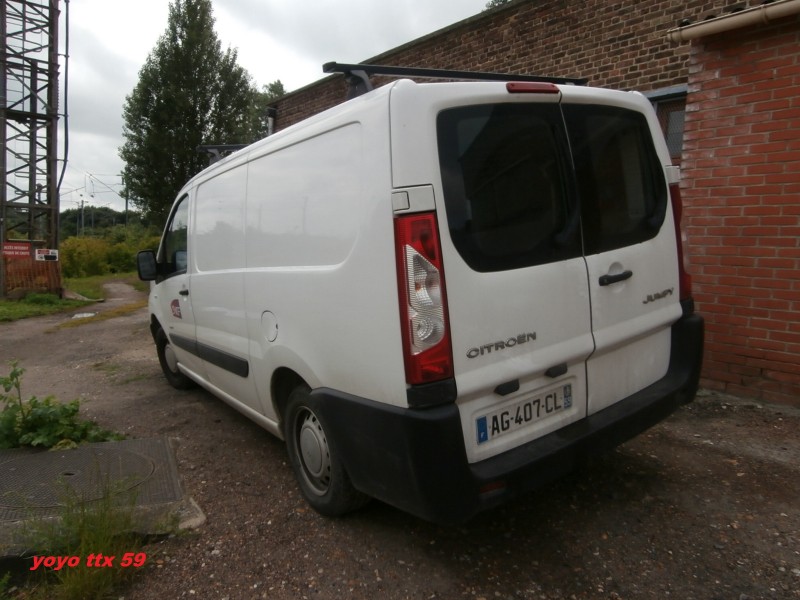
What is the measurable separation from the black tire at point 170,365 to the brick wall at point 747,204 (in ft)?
15.1

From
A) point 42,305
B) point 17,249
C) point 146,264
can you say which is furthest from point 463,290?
point 17,249

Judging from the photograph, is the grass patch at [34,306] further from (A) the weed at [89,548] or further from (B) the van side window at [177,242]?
(A) the weed at [89,548]

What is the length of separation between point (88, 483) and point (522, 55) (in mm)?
6496

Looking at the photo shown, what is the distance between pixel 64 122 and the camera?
1345 cm

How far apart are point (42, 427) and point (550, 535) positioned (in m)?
3.52

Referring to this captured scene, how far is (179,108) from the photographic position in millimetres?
19922

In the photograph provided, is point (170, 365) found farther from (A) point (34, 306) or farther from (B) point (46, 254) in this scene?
(B) point (46, 254)

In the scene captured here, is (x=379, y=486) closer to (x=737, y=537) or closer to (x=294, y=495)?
(x=294, y=495)

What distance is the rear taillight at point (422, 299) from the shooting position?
2129 millimetres

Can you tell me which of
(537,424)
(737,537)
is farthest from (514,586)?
(737,537)

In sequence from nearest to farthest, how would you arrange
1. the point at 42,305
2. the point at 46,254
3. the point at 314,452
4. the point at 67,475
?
the point at 314,452, the point at 67,475, the point at 42,305, the point at 46,254

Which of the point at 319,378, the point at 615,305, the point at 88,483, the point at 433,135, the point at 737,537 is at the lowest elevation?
the point at 737,537

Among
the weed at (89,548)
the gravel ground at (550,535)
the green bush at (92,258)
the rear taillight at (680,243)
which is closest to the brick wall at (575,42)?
the rear taillight at (680,243)

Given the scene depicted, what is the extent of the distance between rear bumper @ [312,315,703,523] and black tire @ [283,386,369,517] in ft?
0.81
